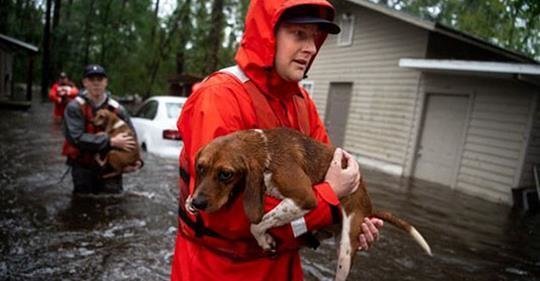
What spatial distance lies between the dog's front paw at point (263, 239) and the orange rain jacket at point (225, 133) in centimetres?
2

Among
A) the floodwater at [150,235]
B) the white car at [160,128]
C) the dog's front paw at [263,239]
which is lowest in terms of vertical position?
the floodwater at [150,235]

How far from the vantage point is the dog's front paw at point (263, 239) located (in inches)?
70.9

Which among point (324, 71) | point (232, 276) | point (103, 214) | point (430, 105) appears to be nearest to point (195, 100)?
point (232, 276)

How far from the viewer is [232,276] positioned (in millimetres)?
1996

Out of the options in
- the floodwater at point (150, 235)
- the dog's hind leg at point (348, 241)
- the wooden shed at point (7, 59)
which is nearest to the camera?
the dog's hind leg at point (348, 241)

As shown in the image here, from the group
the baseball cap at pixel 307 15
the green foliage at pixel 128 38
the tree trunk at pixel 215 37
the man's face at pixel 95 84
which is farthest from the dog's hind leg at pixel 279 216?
the green foliage at pixel 128 38

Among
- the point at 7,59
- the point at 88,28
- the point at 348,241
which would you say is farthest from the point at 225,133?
the point at 88,28

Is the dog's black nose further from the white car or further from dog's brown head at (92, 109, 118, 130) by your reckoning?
the white car

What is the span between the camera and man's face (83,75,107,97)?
5.95m

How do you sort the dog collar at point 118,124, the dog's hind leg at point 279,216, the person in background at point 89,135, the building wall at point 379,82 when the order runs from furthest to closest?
the building wall at point 379,82 → the dog collar at point 118,124 → the person in background at point 89,135 → the dog's hind leg at point 279,216

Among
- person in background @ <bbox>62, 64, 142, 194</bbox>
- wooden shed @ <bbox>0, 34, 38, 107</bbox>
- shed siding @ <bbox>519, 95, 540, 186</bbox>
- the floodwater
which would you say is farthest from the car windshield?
wooden shed @ <bbox>0, 34, 38, 107</bbox>

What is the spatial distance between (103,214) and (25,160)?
461cm

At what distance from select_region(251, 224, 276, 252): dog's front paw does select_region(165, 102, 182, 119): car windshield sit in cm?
899

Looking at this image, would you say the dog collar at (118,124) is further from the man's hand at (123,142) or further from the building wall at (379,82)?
the building wall at (379,82)
